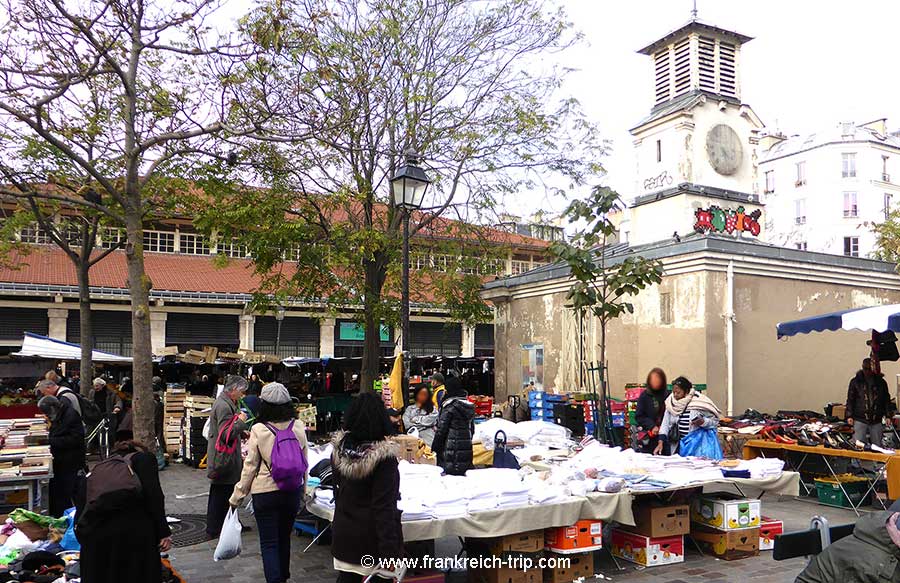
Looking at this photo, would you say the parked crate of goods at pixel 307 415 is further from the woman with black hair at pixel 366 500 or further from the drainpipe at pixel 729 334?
the woman with black hair at pixel 366 500

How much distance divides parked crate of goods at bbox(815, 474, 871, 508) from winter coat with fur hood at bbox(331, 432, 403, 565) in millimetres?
7698

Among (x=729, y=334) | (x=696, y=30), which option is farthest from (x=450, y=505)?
(x=696, y=30)

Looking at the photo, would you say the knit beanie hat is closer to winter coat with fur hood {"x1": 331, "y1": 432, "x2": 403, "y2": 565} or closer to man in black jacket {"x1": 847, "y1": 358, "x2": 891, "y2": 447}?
winter coat with fur hood {"x1": 331, "y1": 432, "x2": 403, "y2": 565}

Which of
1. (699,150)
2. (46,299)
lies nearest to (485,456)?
(699,150)

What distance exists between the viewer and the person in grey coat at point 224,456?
8.20 m

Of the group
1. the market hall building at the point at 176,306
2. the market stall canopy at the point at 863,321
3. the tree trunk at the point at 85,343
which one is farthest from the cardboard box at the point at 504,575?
the market hall building at the point at 176,306

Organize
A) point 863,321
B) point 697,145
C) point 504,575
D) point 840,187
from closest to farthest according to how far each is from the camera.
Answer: point 504,575, point 863,321, point 697,145, point 840,187

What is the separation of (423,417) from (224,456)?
3937 mm

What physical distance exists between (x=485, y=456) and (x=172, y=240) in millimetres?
23200

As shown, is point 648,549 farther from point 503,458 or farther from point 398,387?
point 398,387

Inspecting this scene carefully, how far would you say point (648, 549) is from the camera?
23.9ft

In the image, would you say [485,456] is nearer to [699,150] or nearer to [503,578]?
[503,578]

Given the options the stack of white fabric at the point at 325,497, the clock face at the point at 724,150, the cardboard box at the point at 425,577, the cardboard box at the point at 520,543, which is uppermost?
the clock face at the point at 724,150

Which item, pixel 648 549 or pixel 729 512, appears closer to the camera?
pixel 648 549
